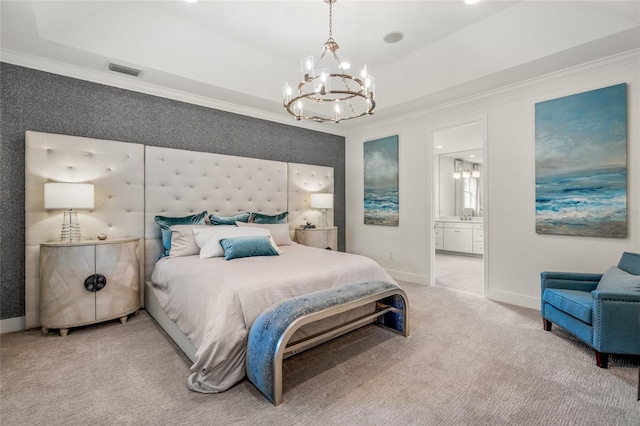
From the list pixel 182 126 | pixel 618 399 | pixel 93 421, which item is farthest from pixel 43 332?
pixel 618 399

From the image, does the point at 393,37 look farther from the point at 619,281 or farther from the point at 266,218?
the point at 619,281

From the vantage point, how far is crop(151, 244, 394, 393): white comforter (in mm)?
1875

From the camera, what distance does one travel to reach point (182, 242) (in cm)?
318

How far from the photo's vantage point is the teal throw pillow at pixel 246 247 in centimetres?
292

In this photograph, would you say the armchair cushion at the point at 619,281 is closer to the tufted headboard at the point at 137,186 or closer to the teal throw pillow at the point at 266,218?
the teal throw pillow at the point at 266,218

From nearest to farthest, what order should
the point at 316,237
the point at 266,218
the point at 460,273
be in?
1. the point at 266,218
2. the point at 316,237
3. the point at 460,273

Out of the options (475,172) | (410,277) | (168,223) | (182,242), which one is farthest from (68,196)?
(475,172)

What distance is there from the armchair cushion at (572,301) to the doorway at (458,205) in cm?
237

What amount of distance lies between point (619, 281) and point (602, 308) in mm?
410

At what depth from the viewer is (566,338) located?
2.64 metres

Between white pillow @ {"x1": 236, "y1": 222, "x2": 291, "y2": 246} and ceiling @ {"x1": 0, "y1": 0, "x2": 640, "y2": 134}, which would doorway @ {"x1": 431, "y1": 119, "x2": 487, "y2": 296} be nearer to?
ceiling @ {"x1": 0, "y1": 0, "x2": 640, "y2": 134}

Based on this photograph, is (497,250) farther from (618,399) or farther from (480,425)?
(480,425)

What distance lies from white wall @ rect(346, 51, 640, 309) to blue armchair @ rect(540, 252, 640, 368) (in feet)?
1.91

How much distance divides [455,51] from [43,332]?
509 centimetres
